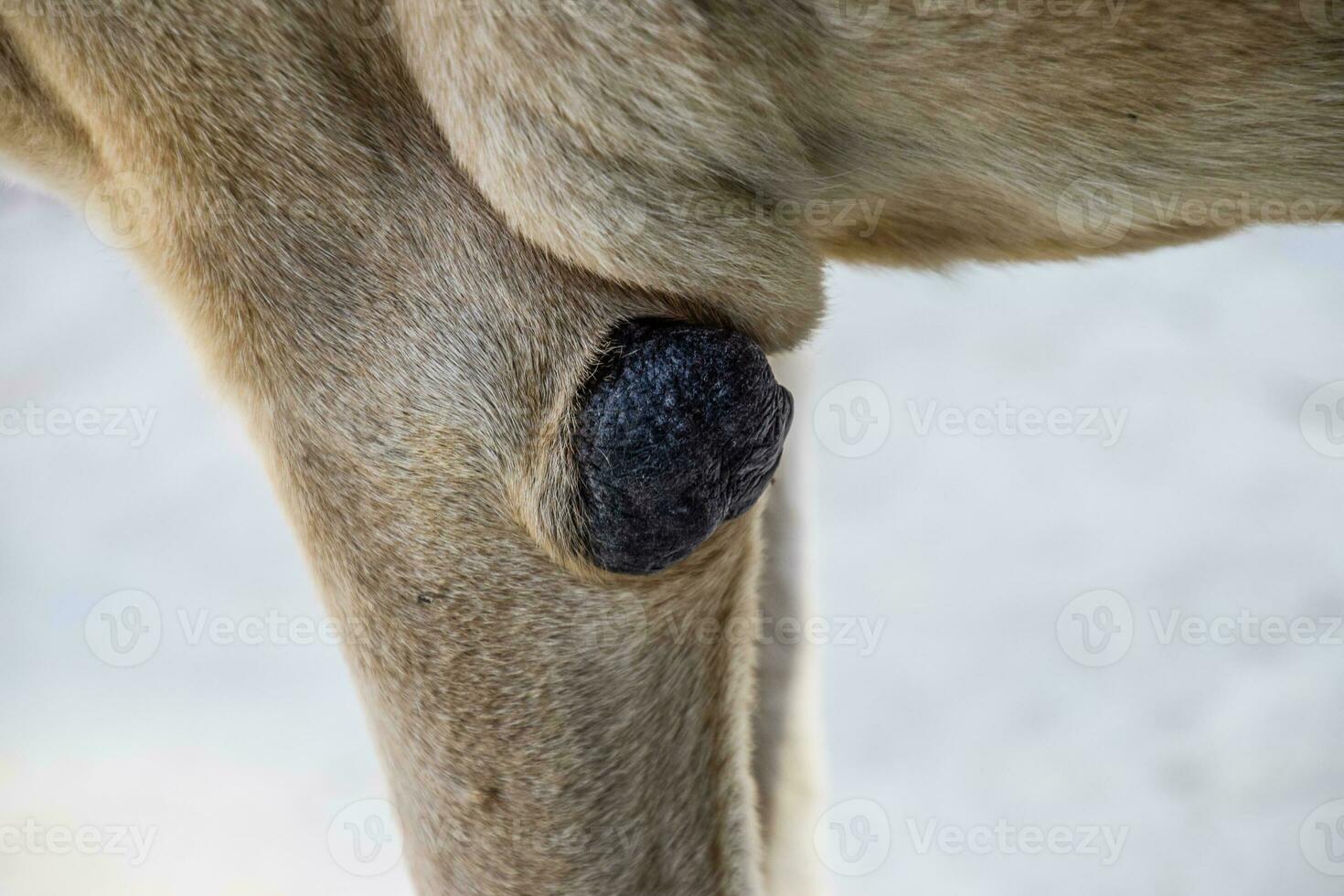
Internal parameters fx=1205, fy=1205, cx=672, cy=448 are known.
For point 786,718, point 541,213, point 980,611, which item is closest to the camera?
point 541,213

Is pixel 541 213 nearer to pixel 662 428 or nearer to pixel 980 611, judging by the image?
pixel 662 428

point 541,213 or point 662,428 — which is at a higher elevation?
point 541,213

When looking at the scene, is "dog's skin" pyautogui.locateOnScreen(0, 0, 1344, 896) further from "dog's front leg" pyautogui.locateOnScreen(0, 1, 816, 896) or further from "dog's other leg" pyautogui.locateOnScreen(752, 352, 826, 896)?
"dog's other leg" pyautogui.locateOnScreen(752, 352, 826, 896)

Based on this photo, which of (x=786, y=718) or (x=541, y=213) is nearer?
(x=541, y=213)

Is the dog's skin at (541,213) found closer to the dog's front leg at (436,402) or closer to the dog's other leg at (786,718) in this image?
the dog's front leg at (436,402)

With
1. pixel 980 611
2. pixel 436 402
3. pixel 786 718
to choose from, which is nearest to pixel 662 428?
pixel 436 402

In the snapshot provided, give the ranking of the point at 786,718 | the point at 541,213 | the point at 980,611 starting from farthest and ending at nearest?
the point at 980,611 → the point at 786,718 → the point at 541,213

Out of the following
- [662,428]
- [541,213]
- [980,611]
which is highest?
[541,213]
